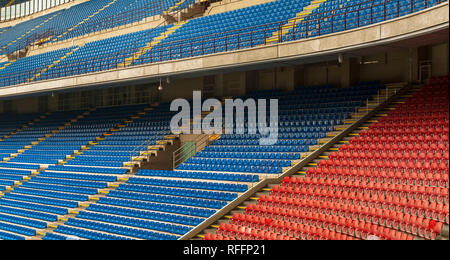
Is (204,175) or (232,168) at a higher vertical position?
(232,168)

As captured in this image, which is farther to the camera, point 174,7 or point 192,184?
point 174,7

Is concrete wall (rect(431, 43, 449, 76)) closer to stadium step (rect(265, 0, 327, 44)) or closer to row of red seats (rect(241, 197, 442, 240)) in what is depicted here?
stadium step (rect(265, 0, 327, 44))

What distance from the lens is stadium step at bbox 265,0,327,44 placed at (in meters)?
16.8

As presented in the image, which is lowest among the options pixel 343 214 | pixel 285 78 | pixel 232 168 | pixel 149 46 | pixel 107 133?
pixel 343 214

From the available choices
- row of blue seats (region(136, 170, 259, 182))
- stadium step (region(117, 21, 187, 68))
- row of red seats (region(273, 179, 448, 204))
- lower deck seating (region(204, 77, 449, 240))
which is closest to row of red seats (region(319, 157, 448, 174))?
lower deck seating (region(204, 77, 449, 240))

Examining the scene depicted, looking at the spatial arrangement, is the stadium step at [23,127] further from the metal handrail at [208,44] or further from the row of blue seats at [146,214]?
the row of blue seats at [146,214]

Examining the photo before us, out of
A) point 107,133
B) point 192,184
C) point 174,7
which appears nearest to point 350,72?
point 192,184

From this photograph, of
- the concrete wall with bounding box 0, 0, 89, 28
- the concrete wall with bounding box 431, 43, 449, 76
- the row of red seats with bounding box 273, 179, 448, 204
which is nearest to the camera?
the row of red seats with bounding box 273, 179, 448, 204

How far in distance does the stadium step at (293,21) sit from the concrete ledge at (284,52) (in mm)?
1624

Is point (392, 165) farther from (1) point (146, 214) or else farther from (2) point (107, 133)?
(2) point (107, 133)

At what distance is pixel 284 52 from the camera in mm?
14547

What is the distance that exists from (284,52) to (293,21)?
3702 millimetres

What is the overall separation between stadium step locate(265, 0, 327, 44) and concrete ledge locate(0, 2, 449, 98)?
5.33 ft

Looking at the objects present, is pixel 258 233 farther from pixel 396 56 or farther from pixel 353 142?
pixel 396 56
